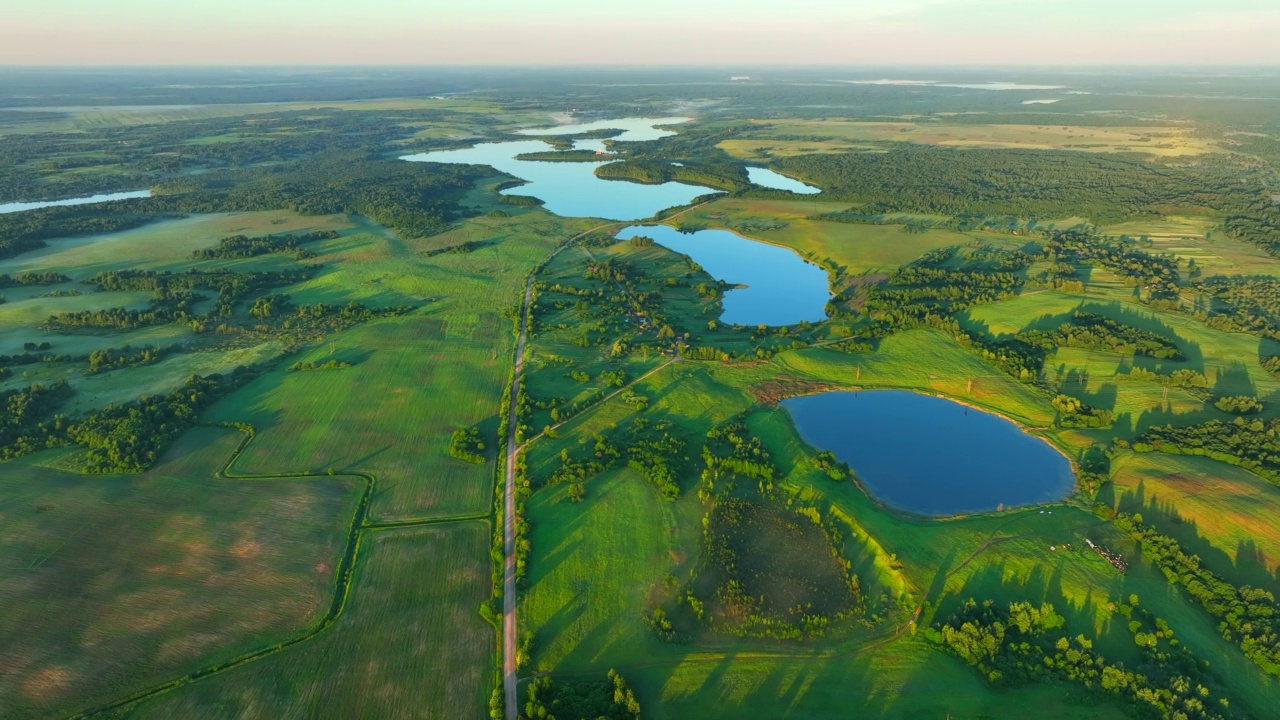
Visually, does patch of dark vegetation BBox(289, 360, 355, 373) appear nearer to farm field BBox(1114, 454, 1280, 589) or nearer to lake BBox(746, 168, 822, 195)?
farm field BBox(1114, 454, 1280, 589)

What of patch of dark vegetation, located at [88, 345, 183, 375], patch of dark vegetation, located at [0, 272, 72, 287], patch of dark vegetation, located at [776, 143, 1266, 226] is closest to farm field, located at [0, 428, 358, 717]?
patch of dark vegetation, located at [88, 345, 183, 375]

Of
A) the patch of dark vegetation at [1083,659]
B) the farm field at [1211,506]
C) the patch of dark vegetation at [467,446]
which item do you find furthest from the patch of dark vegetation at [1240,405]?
the patch of dark vegetation at [467,446]

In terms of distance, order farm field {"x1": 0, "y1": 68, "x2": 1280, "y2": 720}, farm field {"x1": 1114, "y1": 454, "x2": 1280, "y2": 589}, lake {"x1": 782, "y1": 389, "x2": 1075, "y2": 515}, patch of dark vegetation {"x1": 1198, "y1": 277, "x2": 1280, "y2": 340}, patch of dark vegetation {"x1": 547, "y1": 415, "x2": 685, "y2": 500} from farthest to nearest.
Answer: patch of dark vegetation {"x1": 1198, "y1": 277, "x2": 1280, "y2": 340} < patch of dark vegetation {"x1": 547, "y1": 415, "x2": 685, "y2": 500} < lake {"x1": 782, "y1": 389, "x2": 1075, "y2": 515} < farm field {"x1": 1114, "y1": 454, "x2": 1280, "y2": 589} < farm field {"x1": 0, "y1": 68, "x2": 1280, "y2": 720}

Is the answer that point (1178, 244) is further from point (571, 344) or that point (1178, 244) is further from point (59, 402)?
point (59, 402)

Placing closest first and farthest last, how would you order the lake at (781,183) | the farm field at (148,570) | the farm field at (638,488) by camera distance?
the farm field at (638,488), the farm field at (148,570), the lake at (781,183)

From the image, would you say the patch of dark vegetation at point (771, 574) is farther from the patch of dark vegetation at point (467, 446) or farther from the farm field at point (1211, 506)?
the farm field at point (1211, 506)

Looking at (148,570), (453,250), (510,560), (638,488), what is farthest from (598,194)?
(148,570)

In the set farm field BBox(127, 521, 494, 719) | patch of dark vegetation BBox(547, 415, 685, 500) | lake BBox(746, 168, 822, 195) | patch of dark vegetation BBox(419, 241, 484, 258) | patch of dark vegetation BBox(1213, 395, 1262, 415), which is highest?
lake BBox(746, 168, 822, 195)
